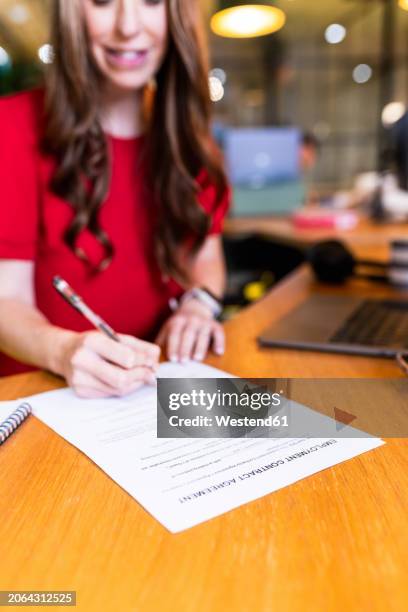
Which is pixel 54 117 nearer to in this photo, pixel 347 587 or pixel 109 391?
pixel 109 391

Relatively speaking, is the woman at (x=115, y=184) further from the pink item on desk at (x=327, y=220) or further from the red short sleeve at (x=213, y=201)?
the pink item on desk at (x=327, y=220)

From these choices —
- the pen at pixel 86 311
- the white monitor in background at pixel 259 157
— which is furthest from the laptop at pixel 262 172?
the pen at pixel 86 311

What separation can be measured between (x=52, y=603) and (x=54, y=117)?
35.0 inches

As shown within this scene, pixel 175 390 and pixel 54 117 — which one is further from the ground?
pixel 54 117

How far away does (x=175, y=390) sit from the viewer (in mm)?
596

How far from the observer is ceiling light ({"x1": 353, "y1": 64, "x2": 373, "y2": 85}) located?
25.6ft

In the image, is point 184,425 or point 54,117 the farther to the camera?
point 54,117

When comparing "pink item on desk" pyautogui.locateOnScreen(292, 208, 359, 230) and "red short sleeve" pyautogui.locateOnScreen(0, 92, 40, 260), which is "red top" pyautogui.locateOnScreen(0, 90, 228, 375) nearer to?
"red short sleeve" pyautogui.locateOnScreen(0, 92, 40, 260)

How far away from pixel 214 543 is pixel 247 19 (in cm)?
317

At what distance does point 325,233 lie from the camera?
6.81 feet

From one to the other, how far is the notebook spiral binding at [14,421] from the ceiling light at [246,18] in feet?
8.56

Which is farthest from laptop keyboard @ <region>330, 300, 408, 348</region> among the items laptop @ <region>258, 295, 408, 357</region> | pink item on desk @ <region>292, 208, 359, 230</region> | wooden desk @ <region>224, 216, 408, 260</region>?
pink item on desk @ <region>292, 208, 359, 230</region>

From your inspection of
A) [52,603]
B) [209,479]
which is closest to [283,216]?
[209,479]

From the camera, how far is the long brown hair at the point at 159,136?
1051mm
